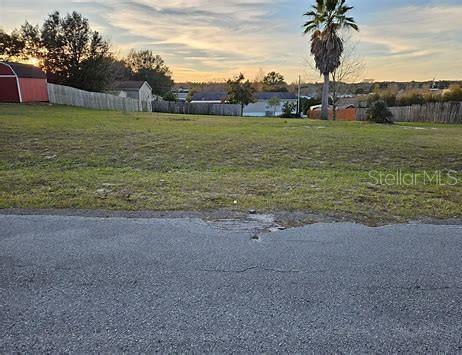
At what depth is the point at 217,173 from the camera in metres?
6.48

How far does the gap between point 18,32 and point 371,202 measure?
40.2 meters

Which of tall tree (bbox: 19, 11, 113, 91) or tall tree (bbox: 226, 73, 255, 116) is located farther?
tall tree (bbox: 226, 73, 255, 116)

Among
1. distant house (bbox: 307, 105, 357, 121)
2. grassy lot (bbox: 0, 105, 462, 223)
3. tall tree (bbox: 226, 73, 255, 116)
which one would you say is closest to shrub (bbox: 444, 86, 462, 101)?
distant house (bbox: 307, 105, 357, 121)

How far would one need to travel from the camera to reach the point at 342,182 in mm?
5832

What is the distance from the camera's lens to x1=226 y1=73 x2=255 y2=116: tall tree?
131 feet

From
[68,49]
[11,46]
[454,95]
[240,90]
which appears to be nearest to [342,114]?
[454,95]

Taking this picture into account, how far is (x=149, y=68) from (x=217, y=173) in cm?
5937

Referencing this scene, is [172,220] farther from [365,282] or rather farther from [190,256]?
[365,282]

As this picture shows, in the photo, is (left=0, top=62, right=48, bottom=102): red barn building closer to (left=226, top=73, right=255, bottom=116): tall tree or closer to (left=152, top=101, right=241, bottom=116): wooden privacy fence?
(left=152, top=101, right=241, bottom=116): wooden privacy fence

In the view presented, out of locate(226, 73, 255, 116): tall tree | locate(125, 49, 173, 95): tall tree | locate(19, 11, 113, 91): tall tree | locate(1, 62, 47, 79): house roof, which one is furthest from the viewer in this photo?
locate(125, 49, 173, 95): tall tree

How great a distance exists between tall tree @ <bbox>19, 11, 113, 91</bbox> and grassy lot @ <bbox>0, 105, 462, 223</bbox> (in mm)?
26443

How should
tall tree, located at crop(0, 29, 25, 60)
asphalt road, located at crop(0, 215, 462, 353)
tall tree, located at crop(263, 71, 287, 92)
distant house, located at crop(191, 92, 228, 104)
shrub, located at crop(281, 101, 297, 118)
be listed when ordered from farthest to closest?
tall tree, located at crop(263, 71, 287, 92)
distant house, located at crop(191, 92, 228, 104)
shrub, located at crop(281, 101, 297, 118)
tall tree, located at crop(0, 29, 25, 60)
asphalt road, located at crop(0, 215, 462, 353)

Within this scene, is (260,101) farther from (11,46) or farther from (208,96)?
(11,46)

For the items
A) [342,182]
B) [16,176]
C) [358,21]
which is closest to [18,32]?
[358,21]
